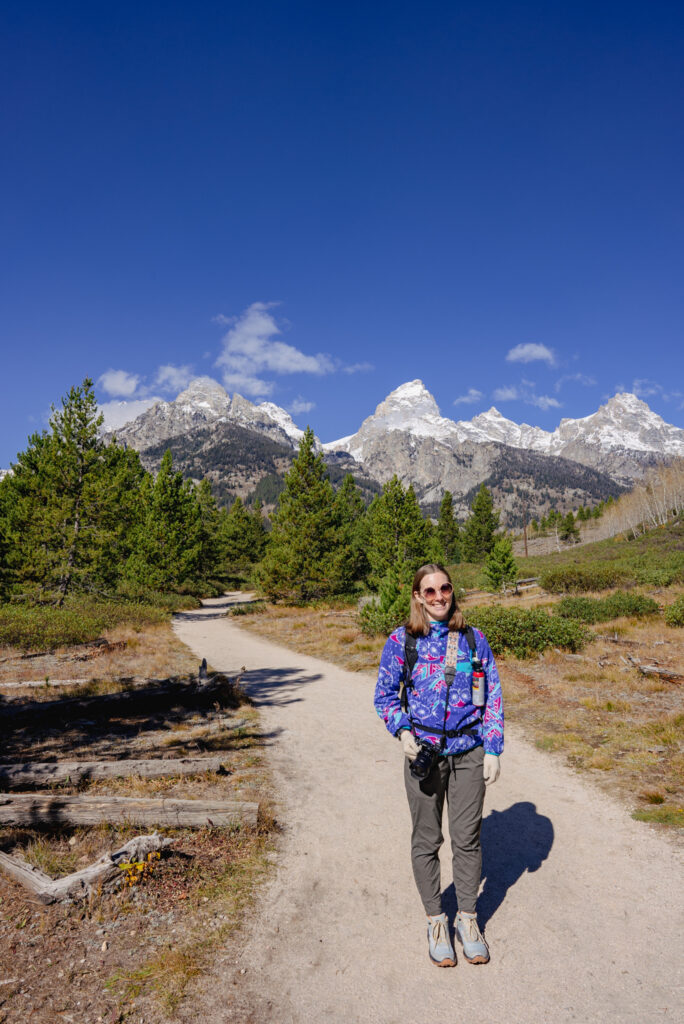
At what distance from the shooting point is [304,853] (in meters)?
5.27

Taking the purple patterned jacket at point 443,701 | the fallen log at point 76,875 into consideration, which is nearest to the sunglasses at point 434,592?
the purple patterned jacket at point 443,701

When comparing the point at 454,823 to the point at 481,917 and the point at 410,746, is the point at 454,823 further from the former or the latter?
the point at 481,917

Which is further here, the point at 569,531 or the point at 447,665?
the point at 569,531

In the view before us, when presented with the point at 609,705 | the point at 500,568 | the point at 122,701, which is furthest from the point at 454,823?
the point at 500,568

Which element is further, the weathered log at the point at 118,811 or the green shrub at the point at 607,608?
the green shrub at the point at 607,608

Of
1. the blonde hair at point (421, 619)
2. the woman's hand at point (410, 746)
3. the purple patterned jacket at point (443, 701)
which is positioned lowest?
the woman's hand at point (410, 746)

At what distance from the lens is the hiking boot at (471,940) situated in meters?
3.51

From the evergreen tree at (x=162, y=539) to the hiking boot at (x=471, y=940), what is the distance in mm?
32514

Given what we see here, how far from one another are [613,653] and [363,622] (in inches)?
344

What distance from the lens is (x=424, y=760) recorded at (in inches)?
136

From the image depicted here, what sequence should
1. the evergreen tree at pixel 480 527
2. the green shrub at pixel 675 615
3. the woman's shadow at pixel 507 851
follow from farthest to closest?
the evergreen tree at pixel 480 527 → the green shrub at pixel 675 615 → the woman's shadow at pixel 507 851

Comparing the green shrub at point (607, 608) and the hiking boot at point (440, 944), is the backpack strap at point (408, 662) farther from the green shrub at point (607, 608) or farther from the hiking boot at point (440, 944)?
the green shrub at point (607, 608)

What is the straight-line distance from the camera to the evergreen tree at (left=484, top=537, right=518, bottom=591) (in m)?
36.7

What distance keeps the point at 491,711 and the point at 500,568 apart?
34.8 metres
